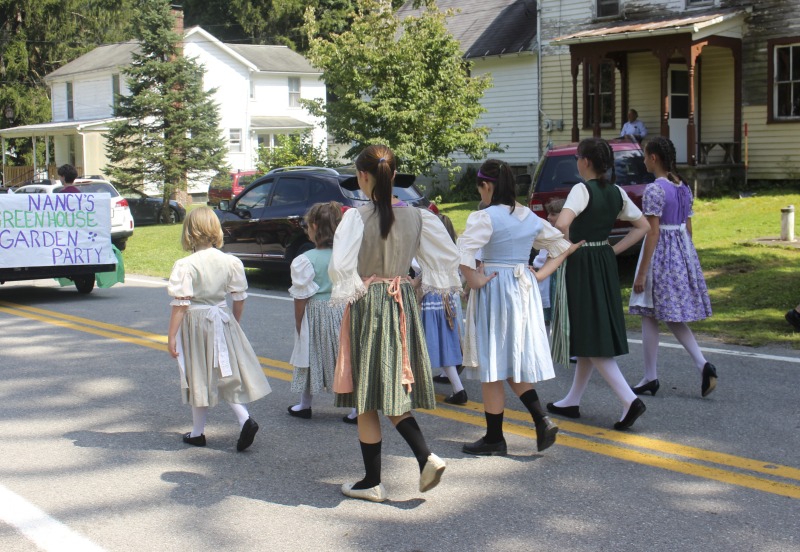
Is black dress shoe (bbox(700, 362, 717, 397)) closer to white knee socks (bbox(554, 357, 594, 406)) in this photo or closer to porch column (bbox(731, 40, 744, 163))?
white knee socks (bbox(554, 357, 594, 406))

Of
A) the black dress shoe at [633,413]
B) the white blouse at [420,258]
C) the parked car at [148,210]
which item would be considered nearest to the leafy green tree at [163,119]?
the parked car at [148,210]

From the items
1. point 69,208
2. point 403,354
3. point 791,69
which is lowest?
point 403,354

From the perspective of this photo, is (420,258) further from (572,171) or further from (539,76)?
(539,76)

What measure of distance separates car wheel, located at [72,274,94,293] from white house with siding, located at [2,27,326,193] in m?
31.6

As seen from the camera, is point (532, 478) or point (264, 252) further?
point (264, 252)

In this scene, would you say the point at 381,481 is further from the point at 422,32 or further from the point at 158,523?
the point at 422,32

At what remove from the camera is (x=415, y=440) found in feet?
16.2

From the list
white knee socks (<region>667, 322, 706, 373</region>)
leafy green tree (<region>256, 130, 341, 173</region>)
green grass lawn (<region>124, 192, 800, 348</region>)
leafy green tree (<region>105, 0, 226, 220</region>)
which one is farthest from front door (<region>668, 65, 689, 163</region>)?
white knee socks (<region>667, 322, 706, 373</region>)

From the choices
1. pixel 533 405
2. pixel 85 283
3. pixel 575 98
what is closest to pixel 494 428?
pixel 533 405

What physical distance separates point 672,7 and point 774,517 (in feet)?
73.0

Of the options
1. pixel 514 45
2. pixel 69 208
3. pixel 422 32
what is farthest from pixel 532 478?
pixel 514 45

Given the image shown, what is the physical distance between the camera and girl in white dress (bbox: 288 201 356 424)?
6.59 m

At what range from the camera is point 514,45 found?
1161 inches

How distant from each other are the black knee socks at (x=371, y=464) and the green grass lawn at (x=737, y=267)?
5514 mm
